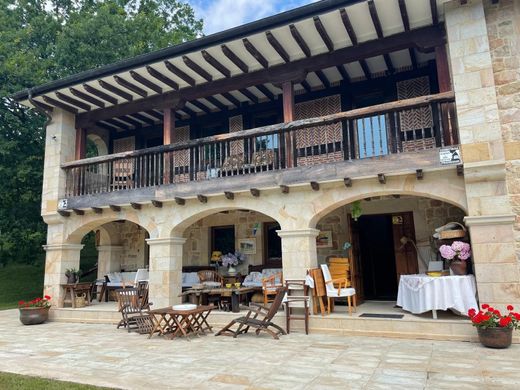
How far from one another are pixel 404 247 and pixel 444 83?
137 inches

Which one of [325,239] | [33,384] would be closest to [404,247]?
[325,239]

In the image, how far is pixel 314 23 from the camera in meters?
6.42

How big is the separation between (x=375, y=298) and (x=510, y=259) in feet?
13.4

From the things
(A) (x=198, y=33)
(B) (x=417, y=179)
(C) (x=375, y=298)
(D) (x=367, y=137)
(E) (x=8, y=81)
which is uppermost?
(A) (x=198, y=33)

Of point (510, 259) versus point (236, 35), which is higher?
point (236, 35)

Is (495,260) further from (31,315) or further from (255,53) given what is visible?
(31,315)

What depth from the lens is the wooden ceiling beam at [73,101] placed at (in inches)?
345

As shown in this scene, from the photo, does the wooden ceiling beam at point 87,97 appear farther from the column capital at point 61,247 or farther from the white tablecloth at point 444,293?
the white tablecloth at point 444,293

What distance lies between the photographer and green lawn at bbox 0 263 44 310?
1298cm

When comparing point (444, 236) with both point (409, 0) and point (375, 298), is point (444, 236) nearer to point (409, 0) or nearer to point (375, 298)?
point (375, 298)

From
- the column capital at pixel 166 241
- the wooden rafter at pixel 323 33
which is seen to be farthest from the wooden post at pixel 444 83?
the column capital at pixel 166 241

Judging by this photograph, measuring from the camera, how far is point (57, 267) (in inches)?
354

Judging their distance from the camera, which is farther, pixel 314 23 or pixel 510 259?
pixel 314 23

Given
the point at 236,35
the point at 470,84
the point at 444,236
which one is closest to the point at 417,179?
the point at 444,236
